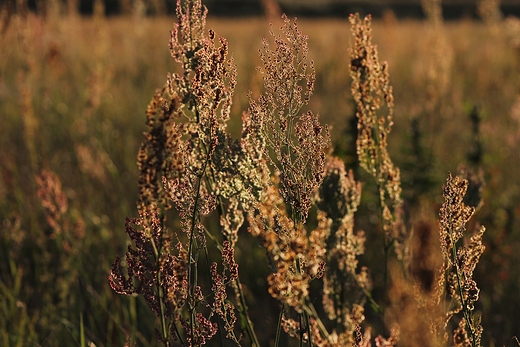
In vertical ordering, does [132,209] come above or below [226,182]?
below

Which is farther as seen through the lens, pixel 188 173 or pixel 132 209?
pixel 132 209

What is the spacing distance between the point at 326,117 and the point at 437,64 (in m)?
2.28

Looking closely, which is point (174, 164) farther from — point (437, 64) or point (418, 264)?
point (437, 64)

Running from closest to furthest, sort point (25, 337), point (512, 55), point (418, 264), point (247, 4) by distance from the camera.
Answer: point (418, 264) → point (25, 337) → point (512, 55) → point (247, 4)

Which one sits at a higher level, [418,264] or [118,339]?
[418,264]

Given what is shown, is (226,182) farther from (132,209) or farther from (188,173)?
(132,209)

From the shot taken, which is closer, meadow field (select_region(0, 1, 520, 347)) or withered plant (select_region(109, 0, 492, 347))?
withered plant (select_region(109, 0, 492, 347))

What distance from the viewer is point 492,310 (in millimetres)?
2793

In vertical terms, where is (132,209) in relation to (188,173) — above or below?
below

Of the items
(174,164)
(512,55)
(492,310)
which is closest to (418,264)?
(174,164)

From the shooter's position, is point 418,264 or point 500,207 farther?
point 500,207

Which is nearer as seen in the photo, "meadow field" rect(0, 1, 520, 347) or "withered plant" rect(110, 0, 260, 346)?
"withered plant" rect(110, 0, 260, 346)

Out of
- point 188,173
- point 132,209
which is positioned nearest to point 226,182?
point 188,173

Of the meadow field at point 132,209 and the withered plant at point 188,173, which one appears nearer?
the withered plant at point 188,173
